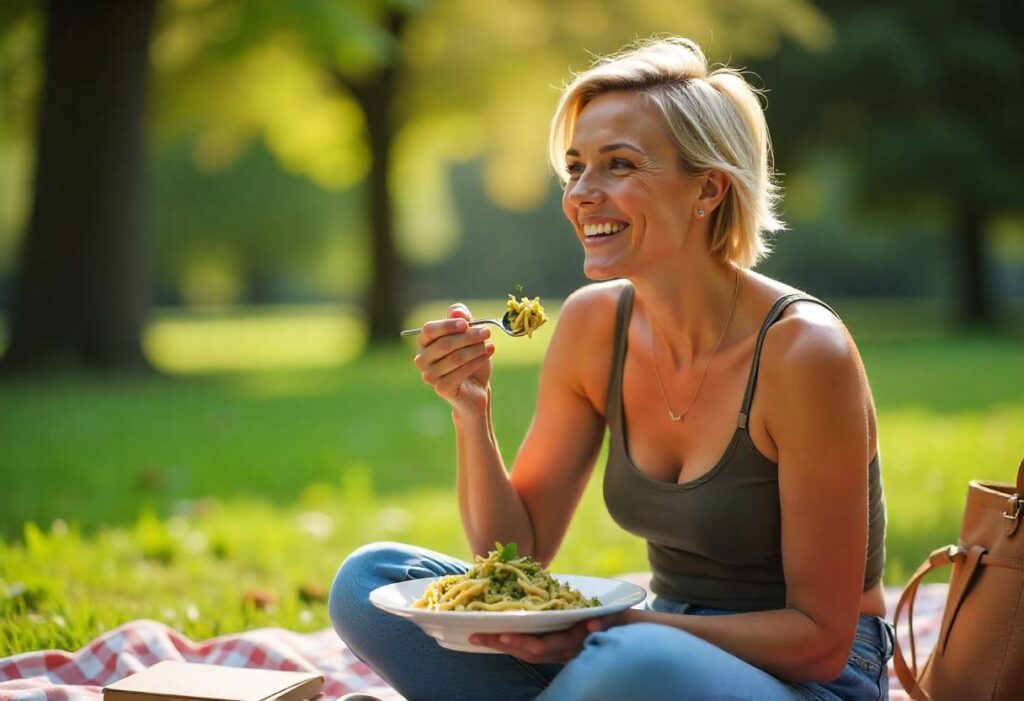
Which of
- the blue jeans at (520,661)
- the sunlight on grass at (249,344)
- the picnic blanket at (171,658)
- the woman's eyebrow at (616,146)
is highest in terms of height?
the woman's eyebrow at (616,146)

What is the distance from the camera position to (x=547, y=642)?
2.52 meters

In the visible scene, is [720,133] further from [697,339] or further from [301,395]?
[301,395]

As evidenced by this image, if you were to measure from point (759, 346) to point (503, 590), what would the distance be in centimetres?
81

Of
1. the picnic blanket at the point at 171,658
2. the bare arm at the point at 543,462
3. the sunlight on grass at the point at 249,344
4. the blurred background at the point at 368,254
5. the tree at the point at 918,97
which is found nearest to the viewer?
the bare arm at the point at 543,462

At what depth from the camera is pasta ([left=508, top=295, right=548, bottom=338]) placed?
3.08 m

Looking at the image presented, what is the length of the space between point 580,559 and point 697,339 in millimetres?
2440

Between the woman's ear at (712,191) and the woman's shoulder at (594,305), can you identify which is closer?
the woman's ear at (712,191)

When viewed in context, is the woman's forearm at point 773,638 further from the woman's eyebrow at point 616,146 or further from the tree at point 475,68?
the tree at point 475,68

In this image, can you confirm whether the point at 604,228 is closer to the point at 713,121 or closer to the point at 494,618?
the point at 713,121

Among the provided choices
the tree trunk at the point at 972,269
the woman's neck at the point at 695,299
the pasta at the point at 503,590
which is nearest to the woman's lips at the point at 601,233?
the woman's neck at the point at 695,299

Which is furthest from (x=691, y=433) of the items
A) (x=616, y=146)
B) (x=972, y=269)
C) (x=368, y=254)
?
(x=972, y=269)

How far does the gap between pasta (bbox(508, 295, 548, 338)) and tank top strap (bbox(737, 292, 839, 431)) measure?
1.75 feet

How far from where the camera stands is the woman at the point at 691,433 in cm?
264

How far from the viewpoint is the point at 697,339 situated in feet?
10.3
